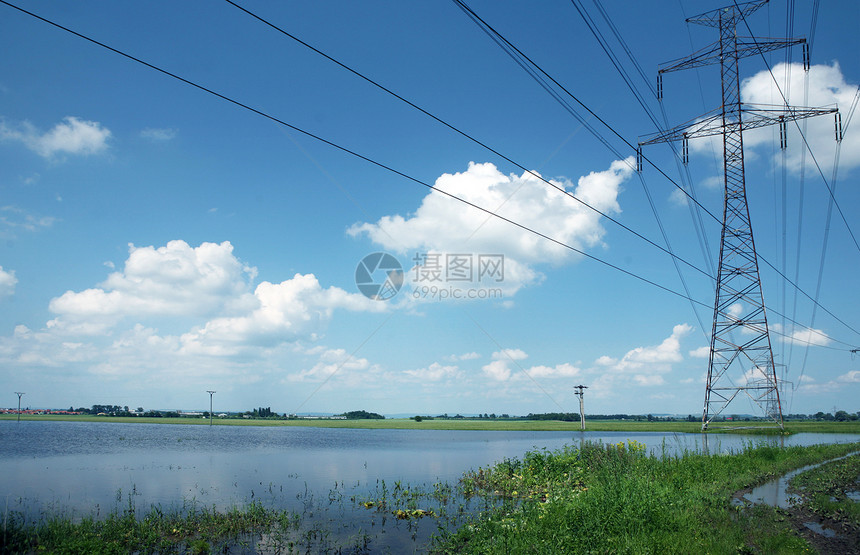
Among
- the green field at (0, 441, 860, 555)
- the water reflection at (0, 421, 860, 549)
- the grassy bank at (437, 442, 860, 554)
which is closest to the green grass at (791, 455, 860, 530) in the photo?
the green field at (0, 441, 860, 555)

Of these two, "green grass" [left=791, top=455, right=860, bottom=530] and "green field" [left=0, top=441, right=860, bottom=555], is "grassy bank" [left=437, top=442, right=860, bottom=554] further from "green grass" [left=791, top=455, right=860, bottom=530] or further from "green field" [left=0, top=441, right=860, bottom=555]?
"green grass" [left=791, top=455, right=860, bottom=530]

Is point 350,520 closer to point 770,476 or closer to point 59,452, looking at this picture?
point 770,476

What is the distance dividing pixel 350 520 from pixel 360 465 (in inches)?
715

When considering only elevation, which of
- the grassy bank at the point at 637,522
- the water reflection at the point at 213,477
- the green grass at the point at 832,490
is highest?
the grassy bank at the point at 637,522

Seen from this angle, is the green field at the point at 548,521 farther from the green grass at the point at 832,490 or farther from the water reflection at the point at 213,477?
the water reflection at the point at 213,477

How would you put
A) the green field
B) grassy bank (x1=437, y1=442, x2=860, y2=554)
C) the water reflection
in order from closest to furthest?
1. grassy bank (x1=437, y1=442, x2=860, y2=554)
2. the green field
3. the water reflection

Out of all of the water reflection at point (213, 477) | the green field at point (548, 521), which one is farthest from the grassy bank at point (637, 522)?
the water reflection at point (213, 477)

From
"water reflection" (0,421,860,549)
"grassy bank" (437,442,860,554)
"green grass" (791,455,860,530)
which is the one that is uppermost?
"grassy bank" (437,442,860,554)

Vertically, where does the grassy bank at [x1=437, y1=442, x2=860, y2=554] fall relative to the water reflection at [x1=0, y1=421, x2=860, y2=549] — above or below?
above

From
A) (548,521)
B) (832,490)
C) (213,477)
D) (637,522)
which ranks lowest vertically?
(213,477)

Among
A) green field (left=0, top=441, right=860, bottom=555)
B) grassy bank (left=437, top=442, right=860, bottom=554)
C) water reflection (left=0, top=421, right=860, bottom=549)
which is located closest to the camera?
grassy bank (left=437, top=442, right=860, bottom=554)

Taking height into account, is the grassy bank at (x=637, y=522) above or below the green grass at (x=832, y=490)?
above

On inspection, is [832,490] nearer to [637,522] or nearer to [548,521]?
[637,522]

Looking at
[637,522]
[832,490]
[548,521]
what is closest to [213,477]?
[548,521]
